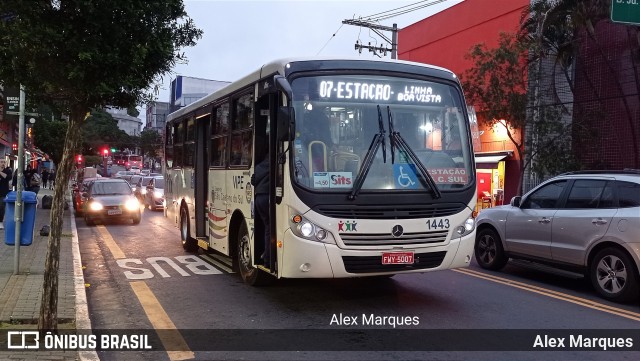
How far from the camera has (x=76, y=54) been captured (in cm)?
514

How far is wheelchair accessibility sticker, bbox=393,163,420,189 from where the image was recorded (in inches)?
253

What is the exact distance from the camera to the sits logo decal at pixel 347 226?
6.14 m

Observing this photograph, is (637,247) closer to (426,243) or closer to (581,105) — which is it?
(426,243)

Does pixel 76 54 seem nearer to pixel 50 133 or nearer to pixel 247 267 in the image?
pixel 247 267

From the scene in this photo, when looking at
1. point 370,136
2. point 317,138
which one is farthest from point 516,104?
point 317,138

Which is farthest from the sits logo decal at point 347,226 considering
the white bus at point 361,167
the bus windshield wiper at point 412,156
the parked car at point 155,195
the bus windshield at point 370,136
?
the parked car at point 155,195

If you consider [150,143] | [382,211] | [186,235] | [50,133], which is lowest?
[186,235]

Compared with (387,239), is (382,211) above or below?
above

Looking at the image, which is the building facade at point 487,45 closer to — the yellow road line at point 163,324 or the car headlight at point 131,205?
the car headlight at point 131,205

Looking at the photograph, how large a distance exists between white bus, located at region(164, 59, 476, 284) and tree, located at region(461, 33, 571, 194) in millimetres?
13254

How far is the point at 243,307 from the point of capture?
7004mm

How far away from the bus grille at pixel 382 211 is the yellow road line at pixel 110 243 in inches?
266

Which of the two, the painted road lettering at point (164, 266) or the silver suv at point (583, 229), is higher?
the silver suv at point (583, 229)

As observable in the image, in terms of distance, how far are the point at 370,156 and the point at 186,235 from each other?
656 centimetres
